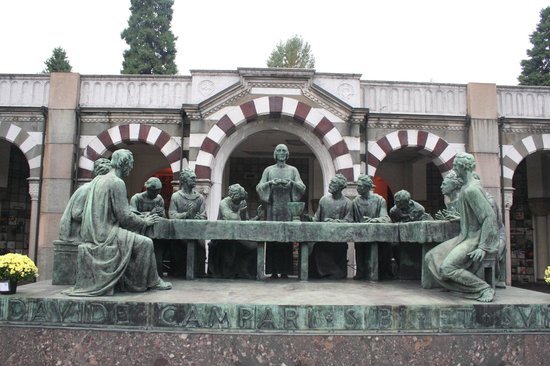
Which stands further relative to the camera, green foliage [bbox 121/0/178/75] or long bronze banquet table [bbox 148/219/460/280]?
green foliage [bbox 121/0/178/75]

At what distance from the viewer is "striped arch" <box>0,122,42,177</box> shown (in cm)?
1312

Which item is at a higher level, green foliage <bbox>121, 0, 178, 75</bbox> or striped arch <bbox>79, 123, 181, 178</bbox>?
green foliage <bbox>121, 0, 178, 75</bbox>

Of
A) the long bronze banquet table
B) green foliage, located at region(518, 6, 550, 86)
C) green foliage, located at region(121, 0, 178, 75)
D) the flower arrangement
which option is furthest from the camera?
green foliage, located at region(121, 0, 178, 75)

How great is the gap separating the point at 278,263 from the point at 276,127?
657cm

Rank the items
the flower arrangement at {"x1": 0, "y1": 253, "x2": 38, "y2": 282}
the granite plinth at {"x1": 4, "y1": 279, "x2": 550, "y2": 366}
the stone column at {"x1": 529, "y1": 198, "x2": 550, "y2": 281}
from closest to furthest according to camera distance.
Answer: the granite plinth at {"x1": 4, "y1": 279, "x2": 550, "y2": 366}, the flower arrangement at {"x1": 0, "y1": 253, "x2": 38, "y2": 282}, the stone column at {"x1": 529, "y1": 198, "x2": 550, "y2": 281}

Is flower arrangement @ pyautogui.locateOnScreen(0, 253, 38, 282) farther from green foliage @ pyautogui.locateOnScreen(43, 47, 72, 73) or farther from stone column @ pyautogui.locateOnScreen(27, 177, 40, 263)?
green foliage @ pyautogui.locateOnScreen(43, 47, 72, 73)

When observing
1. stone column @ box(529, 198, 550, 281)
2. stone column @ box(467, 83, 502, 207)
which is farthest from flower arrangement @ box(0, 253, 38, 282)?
stone column @ box(529, 198, 550, 281)

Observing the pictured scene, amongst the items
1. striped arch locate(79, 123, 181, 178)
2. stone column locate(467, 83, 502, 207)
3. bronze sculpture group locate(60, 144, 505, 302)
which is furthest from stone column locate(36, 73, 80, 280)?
stone column locate(467, 83, 502, 207)

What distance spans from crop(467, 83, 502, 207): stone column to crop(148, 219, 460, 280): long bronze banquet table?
25.6 feet

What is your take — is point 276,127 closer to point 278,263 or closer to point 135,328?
point 278,263

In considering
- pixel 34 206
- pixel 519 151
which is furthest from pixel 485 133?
pixel 34 206

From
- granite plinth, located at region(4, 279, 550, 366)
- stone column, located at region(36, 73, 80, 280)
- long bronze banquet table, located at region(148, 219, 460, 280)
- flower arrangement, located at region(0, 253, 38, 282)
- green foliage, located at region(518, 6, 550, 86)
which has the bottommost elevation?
granite plinth, located at region(4, 279, 550, 366)

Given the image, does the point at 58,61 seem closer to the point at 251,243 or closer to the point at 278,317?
the point at 251,243

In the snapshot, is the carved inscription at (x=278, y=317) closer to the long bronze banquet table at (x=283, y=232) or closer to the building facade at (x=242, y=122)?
the long bronze banquet table at (x=283, y=232)
